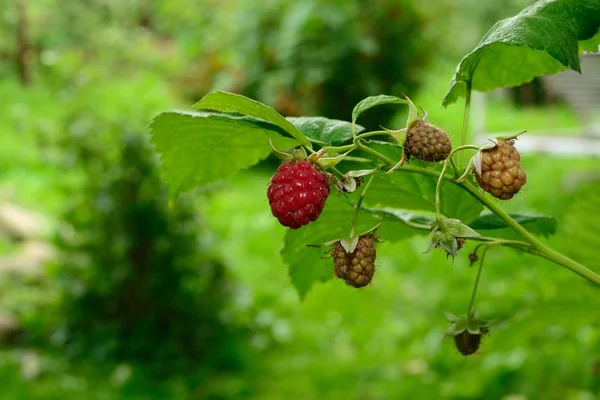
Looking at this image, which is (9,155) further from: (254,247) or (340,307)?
(340,307)

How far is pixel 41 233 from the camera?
4379 millimetres

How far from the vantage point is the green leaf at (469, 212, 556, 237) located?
70 centimetres

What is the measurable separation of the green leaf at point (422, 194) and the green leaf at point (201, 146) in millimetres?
109

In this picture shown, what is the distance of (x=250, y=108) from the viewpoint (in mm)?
540

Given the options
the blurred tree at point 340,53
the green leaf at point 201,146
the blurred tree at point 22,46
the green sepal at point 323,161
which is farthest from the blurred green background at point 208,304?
the blurred tree at point 22,46

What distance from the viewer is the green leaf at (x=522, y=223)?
27.5 inches

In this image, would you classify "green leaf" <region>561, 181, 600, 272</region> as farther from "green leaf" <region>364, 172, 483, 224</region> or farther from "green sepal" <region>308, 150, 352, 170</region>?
"green sepal" <region>308, 150, 352, 170</region>

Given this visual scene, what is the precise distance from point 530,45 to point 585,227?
1.85ft

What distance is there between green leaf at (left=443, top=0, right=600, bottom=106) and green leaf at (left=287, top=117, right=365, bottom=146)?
0.35ft

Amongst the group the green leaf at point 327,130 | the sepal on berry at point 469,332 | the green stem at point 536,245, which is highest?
the green leaf at point 327,130

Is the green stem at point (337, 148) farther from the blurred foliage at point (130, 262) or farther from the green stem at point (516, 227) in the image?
the blurred foliage at point (130, 262)

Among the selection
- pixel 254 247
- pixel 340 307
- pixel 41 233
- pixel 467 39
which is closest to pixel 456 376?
pixel 340 307

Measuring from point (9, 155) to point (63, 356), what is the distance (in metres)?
3.78

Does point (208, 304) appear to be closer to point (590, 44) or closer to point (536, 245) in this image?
point (590, 44)
